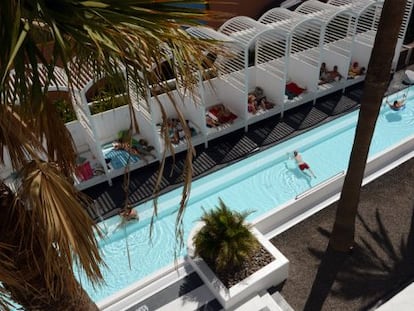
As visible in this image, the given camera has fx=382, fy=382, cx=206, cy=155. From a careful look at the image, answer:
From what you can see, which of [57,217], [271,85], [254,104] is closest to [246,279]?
[57,217]

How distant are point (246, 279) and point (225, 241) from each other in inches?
39.8

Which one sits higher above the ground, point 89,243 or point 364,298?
point 89,243

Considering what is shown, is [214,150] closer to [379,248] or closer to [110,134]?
[110,134]

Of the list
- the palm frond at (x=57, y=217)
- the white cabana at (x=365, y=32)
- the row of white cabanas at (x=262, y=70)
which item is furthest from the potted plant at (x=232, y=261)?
the white cabana at (x=365, y=32)

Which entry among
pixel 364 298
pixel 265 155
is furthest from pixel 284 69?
pixel 364 298

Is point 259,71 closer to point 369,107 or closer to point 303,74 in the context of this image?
point 303,74

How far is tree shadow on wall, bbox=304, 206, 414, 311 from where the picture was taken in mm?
9180

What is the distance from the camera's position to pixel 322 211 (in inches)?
448

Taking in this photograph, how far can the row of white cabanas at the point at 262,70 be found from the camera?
45.6ft

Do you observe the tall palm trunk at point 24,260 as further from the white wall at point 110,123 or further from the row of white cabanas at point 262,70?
the white wall at point 110,123

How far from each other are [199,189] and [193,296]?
4.89m

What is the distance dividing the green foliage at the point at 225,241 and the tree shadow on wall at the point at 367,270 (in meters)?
1.99

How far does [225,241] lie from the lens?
29.1 feet

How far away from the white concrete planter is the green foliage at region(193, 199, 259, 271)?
30 cm
